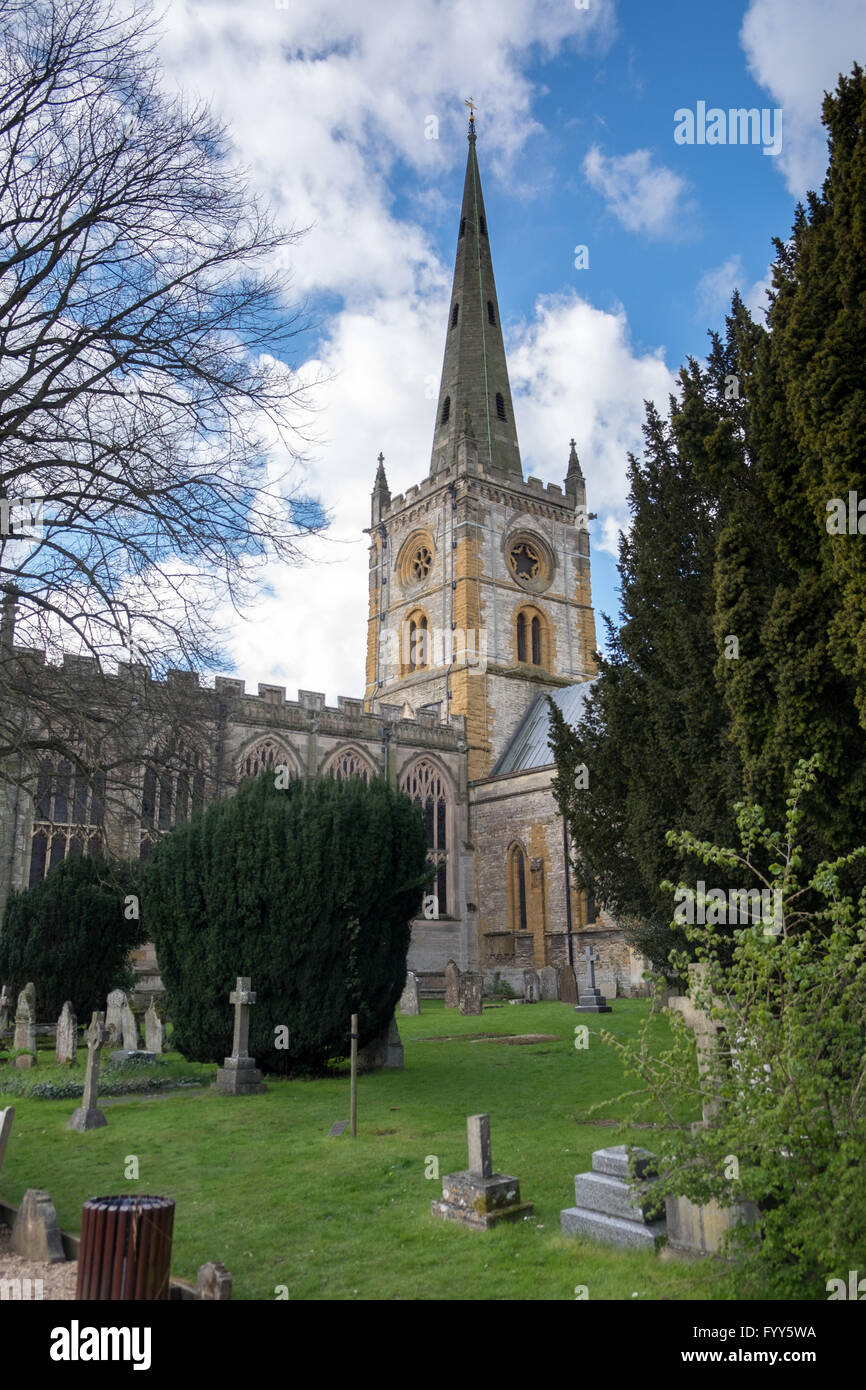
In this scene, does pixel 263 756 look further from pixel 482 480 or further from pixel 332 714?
pixel 482 480

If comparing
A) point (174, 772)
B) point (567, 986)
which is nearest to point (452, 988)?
point (567, 986)

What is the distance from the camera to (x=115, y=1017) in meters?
14.1

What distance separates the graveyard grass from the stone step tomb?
112 mm

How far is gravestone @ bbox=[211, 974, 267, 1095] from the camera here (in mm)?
10742

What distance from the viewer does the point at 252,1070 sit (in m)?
10.9

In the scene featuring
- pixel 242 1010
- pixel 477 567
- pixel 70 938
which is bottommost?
pixel 242 1010

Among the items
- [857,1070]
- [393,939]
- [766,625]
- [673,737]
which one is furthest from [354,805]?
[857,1070]

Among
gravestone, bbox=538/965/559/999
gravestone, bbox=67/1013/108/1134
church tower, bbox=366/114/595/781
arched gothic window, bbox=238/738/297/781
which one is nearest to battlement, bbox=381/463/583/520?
church tower, bbox=366/114/595/781

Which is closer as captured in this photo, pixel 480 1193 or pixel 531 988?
pixel 480 1193

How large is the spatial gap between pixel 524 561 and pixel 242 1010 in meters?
30.4

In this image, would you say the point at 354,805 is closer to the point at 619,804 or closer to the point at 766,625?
the point at 619,804

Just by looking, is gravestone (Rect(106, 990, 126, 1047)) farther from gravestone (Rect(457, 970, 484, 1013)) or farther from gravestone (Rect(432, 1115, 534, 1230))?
gravestone (Rect(432, 1115, 534, 1230))

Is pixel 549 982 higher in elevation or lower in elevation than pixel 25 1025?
lower

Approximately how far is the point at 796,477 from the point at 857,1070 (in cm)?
493
